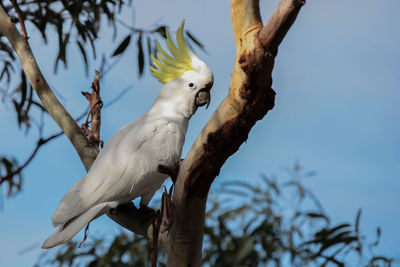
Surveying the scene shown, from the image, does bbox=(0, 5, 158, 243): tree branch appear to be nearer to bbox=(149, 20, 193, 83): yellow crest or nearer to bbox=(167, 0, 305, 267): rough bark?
bbox=(149, 20, 193, 83): yellow crest

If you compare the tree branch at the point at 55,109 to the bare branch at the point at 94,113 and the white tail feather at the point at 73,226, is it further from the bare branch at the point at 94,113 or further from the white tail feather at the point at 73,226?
the white tail feather at the point at 73,226

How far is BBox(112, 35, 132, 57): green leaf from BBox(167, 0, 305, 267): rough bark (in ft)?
4.34

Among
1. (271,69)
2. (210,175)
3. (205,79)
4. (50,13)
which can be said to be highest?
(50,13)

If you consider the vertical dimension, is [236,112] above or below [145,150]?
below

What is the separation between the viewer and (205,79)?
5.49ft

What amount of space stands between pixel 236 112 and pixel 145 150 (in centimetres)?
57

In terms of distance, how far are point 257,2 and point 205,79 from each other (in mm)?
613

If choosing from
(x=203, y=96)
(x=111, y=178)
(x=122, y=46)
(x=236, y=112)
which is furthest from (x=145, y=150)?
(x=122, y=46)

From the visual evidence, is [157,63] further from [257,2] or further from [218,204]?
[218,204]

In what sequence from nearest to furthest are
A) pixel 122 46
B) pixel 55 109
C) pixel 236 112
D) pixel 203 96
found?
pixel 236 112 < pixel 203 96 < pixel 55 109 < pixel 122 46

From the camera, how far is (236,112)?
1.07 metres

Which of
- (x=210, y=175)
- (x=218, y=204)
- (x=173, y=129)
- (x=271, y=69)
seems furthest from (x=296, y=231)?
(x=271, y=69)

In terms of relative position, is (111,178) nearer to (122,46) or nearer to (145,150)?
(145,150)

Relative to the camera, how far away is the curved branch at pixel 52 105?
1795 millimetres
